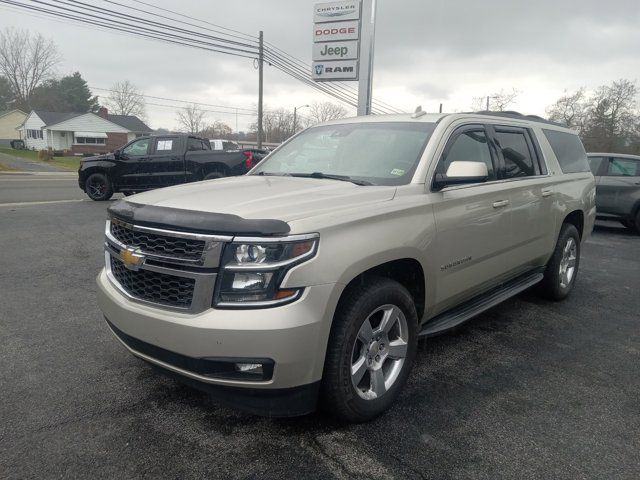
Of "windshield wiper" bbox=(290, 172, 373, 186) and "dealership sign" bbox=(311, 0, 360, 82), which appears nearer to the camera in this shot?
"windshield wiper" bbox=(290, 172, 373, 186)

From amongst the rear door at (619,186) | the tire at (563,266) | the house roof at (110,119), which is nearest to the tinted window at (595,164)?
the rear door at (619,186)

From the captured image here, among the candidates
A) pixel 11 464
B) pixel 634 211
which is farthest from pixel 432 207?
pixel 634 211

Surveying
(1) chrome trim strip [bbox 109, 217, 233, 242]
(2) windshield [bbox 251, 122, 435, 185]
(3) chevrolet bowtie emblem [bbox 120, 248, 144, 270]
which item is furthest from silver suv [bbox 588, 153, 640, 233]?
(3) chevrolet bowtie emblem [bbox 120, 248, 144, 270]

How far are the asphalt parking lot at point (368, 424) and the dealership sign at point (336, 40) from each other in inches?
464

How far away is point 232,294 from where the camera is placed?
2.19 meters

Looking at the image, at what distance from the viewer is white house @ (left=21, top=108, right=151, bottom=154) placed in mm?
58969

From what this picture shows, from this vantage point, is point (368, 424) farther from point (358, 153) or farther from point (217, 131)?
point (217, 131)

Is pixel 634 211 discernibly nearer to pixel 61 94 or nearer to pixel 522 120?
pixel 522 120

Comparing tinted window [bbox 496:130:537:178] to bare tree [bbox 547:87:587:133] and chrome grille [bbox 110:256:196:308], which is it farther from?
bare tree [bbox 547:87:587:133]

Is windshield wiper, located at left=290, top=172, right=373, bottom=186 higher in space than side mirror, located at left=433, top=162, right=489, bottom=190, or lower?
lower

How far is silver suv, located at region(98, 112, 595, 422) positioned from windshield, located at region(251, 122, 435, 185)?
0.01 m

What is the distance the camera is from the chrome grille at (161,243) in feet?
7.37

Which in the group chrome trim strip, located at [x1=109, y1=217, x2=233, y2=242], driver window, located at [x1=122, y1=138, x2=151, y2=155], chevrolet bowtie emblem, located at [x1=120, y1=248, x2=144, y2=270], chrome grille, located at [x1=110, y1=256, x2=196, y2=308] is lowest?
chrome grille, located at [x1=110, y1=256, x2=196, y2=308]

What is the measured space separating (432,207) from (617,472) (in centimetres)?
171
